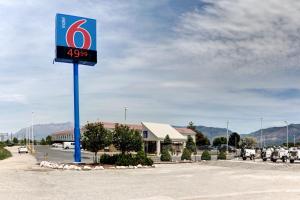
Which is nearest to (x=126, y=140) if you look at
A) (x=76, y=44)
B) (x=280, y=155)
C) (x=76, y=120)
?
(x=76, y=120)

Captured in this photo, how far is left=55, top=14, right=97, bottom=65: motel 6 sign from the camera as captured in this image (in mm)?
38875

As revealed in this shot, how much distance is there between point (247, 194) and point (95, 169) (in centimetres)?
1784

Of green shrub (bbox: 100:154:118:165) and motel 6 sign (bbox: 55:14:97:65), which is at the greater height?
motel 6 sign (bbox: 55:14:97:65)

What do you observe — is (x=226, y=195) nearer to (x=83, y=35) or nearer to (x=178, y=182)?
(x=178, y=182)

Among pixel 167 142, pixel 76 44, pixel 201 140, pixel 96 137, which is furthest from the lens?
pixel 201 140

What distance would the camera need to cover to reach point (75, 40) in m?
39.7

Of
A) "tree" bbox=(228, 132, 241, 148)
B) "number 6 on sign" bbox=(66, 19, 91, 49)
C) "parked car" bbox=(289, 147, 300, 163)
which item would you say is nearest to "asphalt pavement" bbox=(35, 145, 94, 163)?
"number 6 on sign" bbox=(66, 19, 91, 49)

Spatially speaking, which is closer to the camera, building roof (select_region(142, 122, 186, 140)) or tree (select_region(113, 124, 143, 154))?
tree (select_region(113, 124, 143, 154))

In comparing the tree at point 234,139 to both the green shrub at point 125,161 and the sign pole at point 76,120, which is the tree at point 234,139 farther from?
the green shrub at point 125,161

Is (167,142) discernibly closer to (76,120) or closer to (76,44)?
(76,120)

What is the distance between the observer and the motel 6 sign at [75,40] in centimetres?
3888

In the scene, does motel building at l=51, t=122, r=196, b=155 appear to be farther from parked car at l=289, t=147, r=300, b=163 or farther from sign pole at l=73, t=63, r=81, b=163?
sign pole at l=73, t=63, r=81, b=163

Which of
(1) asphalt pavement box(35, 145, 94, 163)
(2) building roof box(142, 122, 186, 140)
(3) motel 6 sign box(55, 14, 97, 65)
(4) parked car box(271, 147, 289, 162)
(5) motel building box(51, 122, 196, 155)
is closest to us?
(3) motel 6 sign box(55, 14, 97, 65)

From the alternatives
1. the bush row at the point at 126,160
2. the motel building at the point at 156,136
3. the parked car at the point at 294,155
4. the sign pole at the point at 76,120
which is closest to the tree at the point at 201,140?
the motel building at the point at 156,136
